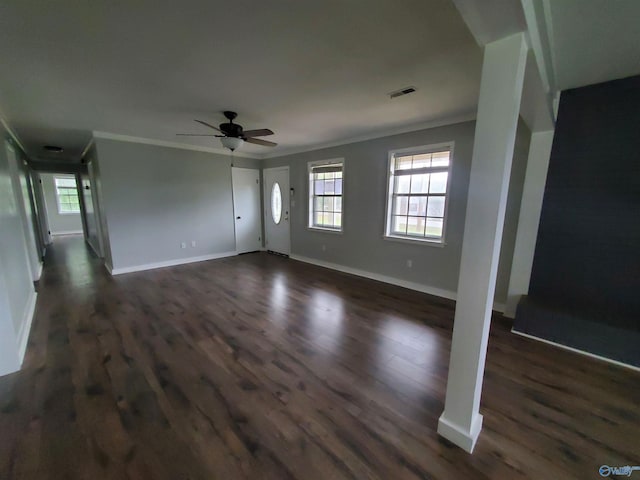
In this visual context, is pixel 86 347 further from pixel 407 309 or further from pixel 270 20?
pixel 407 309

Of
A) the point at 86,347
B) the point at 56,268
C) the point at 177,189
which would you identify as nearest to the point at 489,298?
the point at 86,347

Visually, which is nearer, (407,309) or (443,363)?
(443,363)

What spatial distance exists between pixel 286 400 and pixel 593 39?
318 cm

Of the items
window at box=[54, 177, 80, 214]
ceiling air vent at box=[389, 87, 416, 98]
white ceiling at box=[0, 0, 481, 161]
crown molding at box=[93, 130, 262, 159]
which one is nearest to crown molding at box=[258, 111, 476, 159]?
white ceiling at box=[0, 0, 481, 161]

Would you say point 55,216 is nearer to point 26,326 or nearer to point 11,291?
point 26,326

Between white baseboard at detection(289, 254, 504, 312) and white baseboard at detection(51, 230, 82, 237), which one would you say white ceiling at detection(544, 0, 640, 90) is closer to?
white baseboard at detection(289, 254, 504, 312)

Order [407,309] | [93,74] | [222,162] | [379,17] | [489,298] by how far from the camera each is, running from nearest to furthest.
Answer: [489,298], [379,17], [93,74], [407,309], [222,162]

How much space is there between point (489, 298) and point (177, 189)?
5.44m

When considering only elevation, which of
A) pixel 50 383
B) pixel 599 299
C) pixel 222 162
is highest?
pixel 222 162

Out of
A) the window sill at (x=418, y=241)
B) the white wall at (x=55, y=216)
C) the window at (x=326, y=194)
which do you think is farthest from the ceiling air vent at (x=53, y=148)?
the window sill at (x=418, y=241)

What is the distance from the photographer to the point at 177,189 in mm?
4969

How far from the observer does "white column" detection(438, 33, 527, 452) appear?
1139 millimetres

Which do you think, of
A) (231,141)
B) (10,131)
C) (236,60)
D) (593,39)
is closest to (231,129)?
(231,141)

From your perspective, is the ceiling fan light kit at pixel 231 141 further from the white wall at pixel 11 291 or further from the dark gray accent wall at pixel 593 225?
the dark gray accent wall at pixel 593 225
